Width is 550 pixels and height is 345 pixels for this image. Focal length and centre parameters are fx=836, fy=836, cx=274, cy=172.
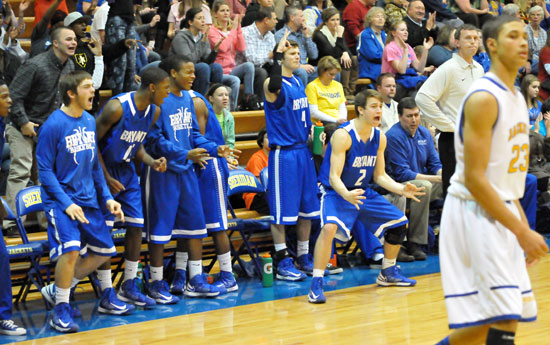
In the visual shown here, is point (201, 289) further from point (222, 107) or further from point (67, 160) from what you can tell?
point (222, 107)

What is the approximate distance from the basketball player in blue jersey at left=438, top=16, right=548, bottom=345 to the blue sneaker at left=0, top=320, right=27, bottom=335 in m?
3.37

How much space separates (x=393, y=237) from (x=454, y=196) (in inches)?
137

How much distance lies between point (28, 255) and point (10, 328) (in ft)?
2.54

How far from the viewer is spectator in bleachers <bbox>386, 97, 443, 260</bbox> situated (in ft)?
26.8

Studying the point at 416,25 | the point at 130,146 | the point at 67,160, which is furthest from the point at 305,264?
the point at 416,25

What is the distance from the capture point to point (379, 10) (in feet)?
36.2

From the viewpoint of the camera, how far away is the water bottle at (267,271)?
23.8 feet

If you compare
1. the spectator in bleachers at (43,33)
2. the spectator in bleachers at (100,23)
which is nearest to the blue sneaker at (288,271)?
the spectator in bleachers at (43,33)

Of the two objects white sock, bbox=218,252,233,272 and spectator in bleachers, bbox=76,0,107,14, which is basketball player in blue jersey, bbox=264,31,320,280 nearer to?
white sock, bbox=218,252,233,272

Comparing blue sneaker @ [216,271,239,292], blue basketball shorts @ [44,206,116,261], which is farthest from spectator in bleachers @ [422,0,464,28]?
blue basketball shorts @ [44,206,116,261]

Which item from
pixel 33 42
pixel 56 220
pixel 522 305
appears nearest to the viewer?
pixel 522 305

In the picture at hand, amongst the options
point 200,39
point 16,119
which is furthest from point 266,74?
point 16,119

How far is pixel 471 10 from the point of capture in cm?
1339

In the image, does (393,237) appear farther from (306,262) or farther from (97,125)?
(97,125)
